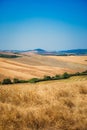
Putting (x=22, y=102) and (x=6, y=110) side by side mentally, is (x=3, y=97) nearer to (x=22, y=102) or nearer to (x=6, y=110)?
(x=22, y=102)

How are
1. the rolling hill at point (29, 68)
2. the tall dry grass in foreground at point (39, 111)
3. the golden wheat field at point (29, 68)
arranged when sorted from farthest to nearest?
1. the rolling hill at point (29, 68)
2. the golden wheat field at point (29, 68)
3. the tall dry grass in foreground at point (39, 111)

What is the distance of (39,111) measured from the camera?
6.55m

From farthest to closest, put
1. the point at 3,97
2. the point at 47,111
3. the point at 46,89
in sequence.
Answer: the point at 46,89 < the point at 3,97 < the point at 47,111

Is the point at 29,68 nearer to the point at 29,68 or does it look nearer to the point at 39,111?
the point at 29,68

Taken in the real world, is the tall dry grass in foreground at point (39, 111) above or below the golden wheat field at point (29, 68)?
above

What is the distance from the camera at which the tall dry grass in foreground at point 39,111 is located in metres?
5.83

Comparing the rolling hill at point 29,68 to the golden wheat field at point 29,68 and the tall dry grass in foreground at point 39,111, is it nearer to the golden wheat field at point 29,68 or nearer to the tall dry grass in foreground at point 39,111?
the golden wheat field at point 29,68

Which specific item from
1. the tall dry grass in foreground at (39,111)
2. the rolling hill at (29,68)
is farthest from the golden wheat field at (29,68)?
the tall dry grass in foreground at (39,111)

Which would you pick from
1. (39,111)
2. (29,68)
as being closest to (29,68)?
(29,68)

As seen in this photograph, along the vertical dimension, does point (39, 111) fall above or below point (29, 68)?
above

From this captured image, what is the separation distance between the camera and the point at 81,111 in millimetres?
6961

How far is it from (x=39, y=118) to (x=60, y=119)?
0.68 m

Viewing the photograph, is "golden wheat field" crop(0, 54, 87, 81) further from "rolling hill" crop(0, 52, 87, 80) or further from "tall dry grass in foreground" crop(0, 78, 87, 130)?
"tall dry grass in foreground" crop(0, 78, 87, 130)

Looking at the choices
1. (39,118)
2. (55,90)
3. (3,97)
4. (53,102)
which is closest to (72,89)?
(55,90)
